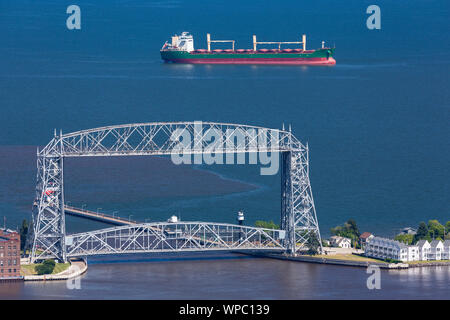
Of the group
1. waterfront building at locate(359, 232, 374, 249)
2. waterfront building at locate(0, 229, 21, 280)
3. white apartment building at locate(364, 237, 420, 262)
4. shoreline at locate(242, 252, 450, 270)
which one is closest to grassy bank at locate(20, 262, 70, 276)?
waterfront building at locate(0, 229, 21, 280)

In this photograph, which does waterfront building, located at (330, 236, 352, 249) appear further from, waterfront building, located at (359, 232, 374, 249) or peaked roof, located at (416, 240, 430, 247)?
peaked roof, located at (416, 240, 430, 247)

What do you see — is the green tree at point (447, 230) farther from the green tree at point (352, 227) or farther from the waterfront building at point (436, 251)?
the green tree at point (352, 227)

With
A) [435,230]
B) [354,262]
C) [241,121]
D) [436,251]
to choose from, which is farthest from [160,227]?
[241,121]

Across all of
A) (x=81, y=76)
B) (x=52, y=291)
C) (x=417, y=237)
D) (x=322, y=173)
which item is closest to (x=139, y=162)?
(x=322, y=173)

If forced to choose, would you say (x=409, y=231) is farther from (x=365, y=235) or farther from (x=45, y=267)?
(x=45, y=267)

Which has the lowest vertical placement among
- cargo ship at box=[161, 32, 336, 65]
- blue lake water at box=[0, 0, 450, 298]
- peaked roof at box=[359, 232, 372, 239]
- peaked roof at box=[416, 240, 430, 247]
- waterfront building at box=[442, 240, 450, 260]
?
waterfront building at box=[442, 240, 450, 260]

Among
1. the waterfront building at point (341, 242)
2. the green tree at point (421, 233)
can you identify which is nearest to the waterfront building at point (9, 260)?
the waterfront building at point (341, 242)

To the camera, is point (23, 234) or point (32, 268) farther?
point (23, 234)
